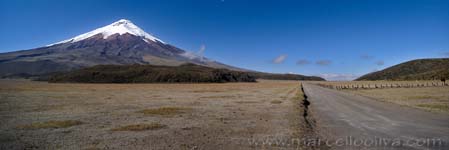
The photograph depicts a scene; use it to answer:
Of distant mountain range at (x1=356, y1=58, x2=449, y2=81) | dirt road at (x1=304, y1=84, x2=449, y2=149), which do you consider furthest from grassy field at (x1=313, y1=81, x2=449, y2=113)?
distant mountain range at (x1=356, y1=58, x2=449, y2=81)

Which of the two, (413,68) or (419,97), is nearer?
(419,97)

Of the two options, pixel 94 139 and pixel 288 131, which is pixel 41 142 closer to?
pixel 94 139

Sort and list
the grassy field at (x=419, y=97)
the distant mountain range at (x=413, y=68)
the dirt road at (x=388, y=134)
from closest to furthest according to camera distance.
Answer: the dirt road at (x=388, y=134)
the grassy field at (x=419, y=97)
the distant mountain range at (x=413, y=68)

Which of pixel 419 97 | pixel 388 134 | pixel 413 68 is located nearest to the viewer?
pixel 388 134

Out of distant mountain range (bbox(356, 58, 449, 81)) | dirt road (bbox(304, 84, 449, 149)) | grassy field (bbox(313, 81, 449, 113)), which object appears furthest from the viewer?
distant mountain range (bbox(356, 58, 449, 81))

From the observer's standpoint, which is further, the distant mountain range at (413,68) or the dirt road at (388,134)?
the distant mountain range at (413,68)

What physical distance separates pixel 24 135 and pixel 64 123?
3227 millimetres

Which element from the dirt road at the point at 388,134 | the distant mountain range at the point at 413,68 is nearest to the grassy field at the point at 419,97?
the dirt road at the point at 388,134

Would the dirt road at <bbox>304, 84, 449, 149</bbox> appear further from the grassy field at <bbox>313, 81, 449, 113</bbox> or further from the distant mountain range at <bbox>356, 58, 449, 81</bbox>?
the distant mountain range at <bbox>356, 58, 449, 81</bbox>

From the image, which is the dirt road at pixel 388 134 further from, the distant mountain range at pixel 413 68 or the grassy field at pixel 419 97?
the distant mountain range at pixel 413 68

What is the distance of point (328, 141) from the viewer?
1077 cm

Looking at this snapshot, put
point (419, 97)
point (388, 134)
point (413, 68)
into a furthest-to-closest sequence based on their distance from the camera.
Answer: point (413, 68), point (419, 97), point (388, 134)

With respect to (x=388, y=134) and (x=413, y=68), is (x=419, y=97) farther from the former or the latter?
(x=413, y=68)

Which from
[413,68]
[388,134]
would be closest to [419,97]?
[388,134]
